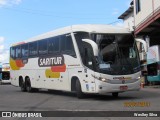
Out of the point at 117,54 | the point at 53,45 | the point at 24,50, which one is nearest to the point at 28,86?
the point at 24,50

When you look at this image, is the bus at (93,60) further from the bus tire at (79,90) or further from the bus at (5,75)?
the bus at (5,75)

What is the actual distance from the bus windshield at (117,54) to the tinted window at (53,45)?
351cm

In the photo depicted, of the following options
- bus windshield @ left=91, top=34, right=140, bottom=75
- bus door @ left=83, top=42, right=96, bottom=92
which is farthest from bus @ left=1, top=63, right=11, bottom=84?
bus windshield @ left=91, top=34, right=140, bottom=75

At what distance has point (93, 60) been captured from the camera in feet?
59.3

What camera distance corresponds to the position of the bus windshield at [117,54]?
18.0m

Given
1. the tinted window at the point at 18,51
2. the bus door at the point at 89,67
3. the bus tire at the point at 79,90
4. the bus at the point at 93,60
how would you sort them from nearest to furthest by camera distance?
the bus at the point at 93,60
the bus door at the point at 89,67
the bus tire at the point at 79,90
the tinted window at the point at 18,51

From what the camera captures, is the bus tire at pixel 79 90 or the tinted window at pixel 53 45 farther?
the tinted window at pixel 53 45

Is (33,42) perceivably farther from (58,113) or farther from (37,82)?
(58,113)

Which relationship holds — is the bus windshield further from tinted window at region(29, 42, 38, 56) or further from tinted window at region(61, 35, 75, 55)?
tinted window at region(29, 42, 38, 56)

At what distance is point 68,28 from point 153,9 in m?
11.4

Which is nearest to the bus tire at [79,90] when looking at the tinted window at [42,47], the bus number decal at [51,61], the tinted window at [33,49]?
the bus number decal at [51,61]

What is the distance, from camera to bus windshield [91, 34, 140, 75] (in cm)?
1797

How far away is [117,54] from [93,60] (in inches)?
43.9

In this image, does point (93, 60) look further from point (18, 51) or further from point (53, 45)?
point (18, 51)
